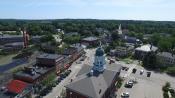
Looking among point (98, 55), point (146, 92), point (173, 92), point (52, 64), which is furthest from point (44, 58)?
point (173, 92)

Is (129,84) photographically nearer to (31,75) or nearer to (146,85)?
(146,85)

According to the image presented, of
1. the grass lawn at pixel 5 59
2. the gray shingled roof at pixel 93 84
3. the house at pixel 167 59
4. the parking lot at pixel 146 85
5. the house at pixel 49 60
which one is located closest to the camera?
the gray shingled roof at pixel 93 84

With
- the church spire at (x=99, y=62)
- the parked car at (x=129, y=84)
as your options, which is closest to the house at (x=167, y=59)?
the parked car at (x=129, y=84)

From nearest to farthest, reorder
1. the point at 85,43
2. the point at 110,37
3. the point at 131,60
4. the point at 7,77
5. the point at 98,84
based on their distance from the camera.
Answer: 1. the point at 98,84
2. the point at 7,77
3. the point at 131,60
4. the point at 85,43
5. the point at 110,37

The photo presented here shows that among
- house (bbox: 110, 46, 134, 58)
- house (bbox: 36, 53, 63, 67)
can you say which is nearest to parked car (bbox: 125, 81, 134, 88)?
house (bbox: 36, 53, 63, 67)

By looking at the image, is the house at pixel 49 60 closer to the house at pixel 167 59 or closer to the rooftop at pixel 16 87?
the rooftop at pixel 16 87

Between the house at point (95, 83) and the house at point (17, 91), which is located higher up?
the house at point (95, 83)

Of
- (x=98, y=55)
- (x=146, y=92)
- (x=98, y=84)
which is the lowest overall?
(x=146, y=92)

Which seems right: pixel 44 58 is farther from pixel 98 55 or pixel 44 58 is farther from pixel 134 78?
pixel 134 78
